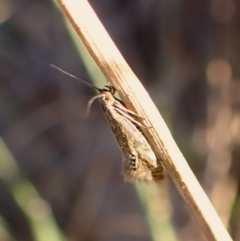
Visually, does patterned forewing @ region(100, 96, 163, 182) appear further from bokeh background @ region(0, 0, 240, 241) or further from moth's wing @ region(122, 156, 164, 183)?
bokeh background @ region(0, 0, 240, 241)

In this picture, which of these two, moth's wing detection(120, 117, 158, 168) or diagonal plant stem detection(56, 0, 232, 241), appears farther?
moth's wing detection(120, 117, 158, 168)

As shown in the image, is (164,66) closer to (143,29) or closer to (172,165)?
(143,29)

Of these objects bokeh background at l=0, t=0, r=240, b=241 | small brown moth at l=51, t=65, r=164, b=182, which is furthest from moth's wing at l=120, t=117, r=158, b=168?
bokeh background at l=0, t=0, r=240, b=241

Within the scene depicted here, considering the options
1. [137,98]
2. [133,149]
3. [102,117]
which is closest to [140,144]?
[133,149]

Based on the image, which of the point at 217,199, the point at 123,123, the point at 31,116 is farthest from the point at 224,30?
the point at 123,123

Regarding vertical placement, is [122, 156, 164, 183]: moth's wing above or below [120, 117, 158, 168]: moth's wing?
below

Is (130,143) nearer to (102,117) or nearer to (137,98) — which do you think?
(137,98)
